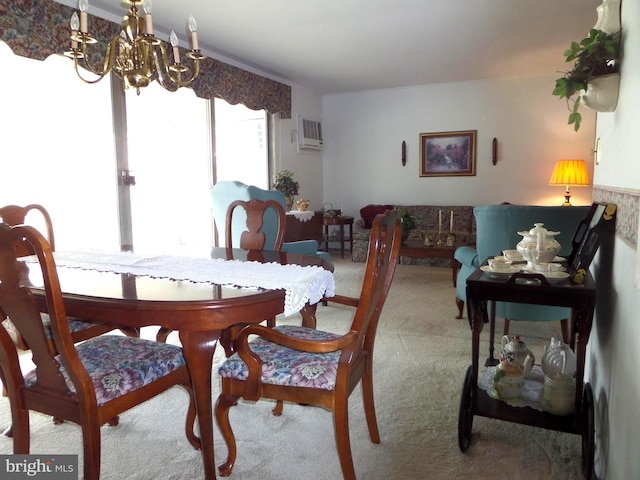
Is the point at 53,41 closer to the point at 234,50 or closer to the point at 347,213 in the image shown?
the point at 234,50

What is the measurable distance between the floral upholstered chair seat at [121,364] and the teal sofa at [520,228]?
1.75m

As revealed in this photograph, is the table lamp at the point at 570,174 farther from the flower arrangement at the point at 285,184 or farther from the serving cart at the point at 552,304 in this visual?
the serving cart at the point at 552,304

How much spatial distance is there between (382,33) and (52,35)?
260cm

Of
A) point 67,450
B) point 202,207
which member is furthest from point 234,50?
point 67,450

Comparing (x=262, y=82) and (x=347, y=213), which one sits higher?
(x=262, y=82)

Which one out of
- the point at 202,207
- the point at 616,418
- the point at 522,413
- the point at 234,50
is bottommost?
the point at 522,413

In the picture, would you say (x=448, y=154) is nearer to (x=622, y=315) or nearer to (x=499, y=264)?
(x=499, y=264)

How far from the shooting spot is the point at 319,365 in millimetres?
1478

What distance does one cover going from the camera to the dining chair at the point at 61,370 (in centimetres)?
123

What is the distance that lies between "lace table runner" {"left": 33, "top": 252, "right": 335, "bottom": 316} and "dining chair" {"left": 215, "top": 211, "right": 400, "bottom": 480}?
0.50 feet

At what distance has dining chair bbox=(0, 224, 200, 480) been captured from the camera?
123 cm

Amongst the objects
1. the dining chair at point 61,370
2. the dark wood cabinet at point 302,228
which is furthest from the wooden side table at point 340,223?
the dining chair at point 61,370

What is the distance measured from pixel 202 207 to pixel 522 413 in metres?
4.05

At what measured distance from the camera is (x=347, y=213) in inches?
272
